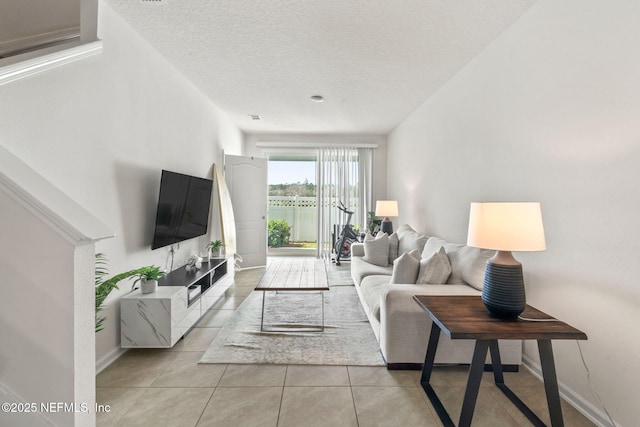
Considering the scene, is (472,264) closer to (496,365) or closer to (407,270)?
(407,270)

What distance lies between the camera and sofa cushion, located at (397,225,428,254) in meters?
3.32

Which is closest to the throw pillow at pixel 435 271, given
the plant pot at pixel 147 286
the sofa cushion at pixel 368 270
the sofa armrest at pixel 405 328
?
the sofa armrest at pixel 405 328

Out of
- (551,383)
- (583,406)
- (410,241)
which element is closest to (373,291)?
(410,241)

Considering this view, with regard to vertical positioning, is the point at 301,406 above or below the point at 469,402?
below

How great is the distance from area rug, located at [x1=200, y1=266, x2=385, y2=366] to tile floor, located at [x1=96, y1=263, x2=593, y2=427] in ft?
0.39

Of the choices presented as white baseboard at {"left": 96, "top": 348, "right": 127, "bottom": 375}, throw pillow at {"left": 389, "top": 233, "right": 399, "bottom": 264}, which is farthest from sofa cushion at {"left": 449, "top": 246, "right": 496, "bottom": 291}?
white baseboard at {"left": 96, "top": 348, "right": 127, "bottom": 375}

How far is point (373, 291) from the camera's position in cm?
265

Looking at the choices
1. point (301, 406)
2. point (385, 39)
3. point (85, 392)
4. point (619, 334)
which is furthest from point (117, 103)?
point (619, 334)

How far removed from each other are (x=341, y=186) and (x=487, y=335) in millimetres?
4848

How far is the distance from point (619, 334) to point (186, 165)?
3.98m

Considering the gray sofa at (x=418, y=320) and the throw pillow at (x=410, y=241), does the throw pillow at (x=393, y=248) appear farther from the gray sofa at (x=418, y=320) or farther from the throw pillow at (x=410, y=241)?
the gray sofa at (x=418, y=320)

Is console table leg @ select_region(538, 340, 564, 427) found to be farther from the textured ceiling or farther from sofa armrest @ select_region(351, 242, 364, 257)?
sofa armrest @ select_region(351, 242, 364, 257)

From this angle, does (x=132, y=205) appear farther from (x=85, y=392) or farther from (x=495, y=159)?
(x=495, y=159)

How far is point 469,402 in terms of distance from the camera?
1441 mm
